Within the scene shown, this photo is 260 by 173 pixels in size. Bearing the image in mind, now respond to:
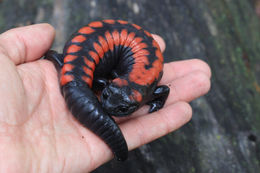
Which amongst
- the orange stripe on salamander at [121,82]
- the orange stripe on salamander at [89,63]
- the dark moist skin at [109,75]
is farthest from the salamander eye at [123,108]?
the orange stripe on salamander at [89,63]

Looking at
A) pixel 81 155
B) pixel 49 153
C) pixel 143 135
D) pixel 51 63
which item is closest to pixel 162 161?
pixel 143 135

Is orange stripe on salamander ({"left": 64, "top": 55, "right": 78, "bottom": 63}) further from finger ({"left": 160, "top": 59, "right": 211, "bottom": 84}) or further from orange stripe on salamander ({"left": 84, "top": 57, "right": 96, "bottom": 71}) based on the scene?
finger ({"left": 160, "top": 59, "right": 211, "bottom": 84})

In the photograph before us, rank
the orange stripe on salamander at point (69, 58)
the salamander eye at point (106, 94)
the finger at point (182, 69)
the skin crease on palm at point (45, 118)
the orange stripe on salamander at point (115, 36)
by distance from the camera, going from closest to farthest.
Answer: the skin crease on palm at point (45, 118) → the salamander eye at point (106, 94) → the orange stripe on salamander at point (69, 58) → the orange stripe on salamander at point (115, 36) → the finger at point (182, 69)

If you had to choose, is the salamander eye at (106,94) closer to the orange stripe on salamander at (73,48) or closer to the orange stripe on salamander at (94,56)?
the orange stripe on salamander at (94,56)

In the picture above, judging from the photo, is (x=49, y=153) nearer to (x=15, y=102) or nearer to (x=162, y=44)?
(x=15, y=102)

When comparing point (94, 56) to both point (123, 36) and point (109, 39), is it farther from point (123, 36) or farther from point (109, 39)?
point (123, 36)

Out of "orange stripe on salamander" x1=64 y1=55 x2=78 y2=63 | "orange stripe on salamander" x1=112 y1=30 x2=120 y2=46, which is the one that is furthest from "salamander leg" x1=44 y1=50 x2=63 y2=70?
"orange stripe on salamander" x1=112 y1=30 x2=120 y2=46
